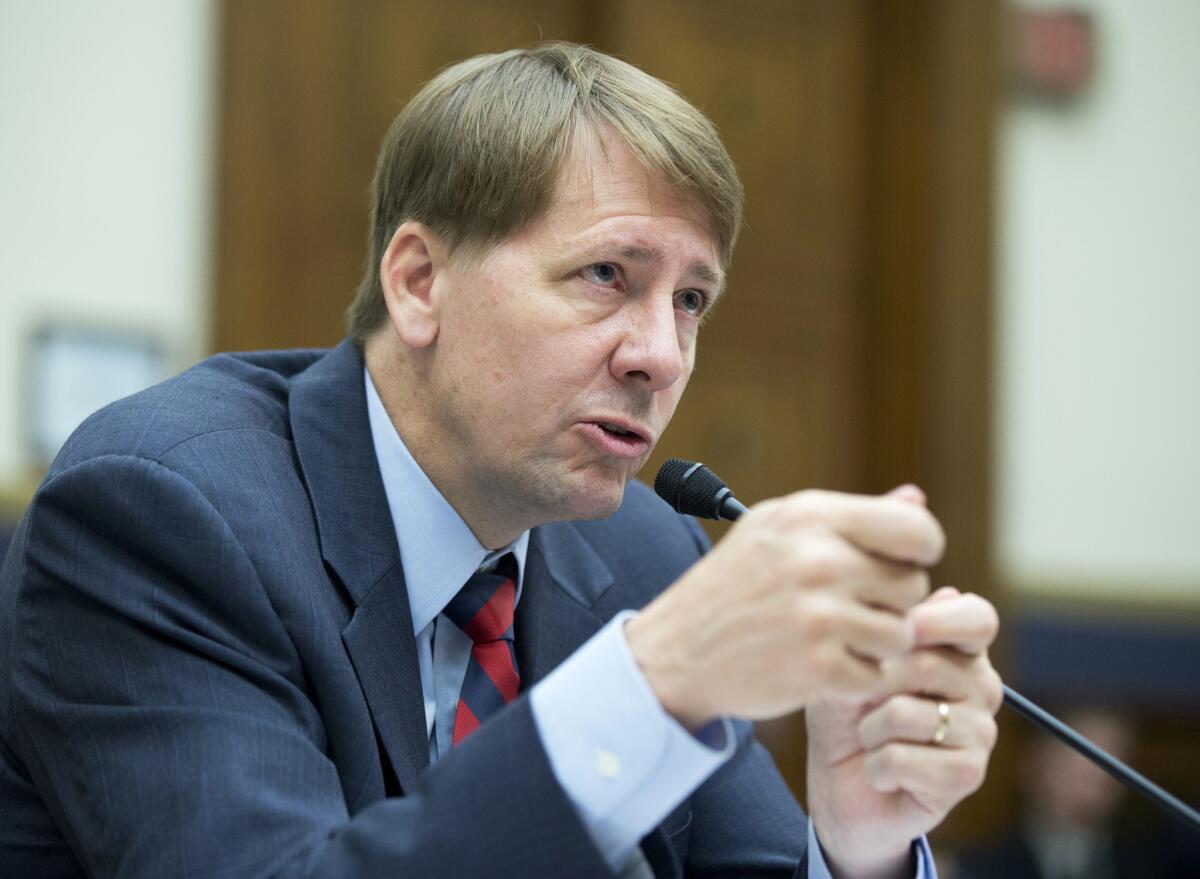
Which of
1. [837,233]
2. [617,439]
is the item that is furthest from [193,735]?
[837,233]

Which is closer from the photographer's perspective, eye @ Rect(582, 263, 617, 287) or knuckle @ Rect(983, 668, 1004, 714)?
knuckle @ Rect(983, 668, 1004, 714)

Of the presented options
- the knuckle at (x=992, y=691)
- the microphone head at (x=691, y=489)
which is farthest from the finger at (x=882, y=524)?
the microphone head at (x=691, y=489)

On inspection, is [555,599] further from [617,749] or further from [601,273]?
Result: [617,749]

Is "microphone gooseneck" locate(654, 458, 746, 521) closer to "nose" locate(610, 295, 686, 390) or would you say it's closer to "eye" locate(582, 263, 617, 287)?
"nose" locate(610, 295, 686, 390)

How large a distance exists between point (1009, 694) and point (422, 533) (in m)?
0.73

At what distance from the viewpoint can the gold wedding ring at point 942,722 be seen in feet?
4.50

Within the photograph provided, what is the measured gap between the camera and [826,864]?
1611 millimetres

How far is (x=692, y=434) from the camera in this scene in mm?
4723

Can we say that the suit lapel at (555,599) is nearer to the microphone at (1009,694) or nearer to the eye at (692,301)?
the microphone at (1009,694)

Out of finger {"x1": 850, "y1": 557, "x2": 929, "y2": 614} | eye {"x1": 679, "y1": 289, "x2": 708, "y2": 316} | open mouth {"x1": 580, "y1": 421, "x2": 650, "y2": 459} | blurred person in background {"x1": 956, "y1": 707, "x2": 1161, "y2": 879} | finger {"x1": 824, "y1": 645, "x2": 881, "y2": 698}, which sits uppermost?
eye {"x1": 679, "y1": 289, "x2": 708, "y2": 316}

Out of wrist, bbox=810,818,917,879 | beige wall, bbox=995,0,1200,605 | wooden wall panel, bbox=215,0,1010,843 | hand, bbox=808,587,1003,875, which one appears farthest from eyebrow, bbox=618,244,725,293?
beige wall, bbox=995,0,1200,605

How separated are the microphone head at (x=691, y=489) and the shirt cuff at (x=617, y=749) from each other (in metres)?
0.43

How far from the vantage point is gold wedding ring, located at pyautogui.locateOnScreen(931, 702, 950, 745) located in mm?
1373

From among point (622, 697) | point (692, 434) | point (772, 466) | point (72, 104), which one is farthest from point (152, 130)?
point (622, 697)
